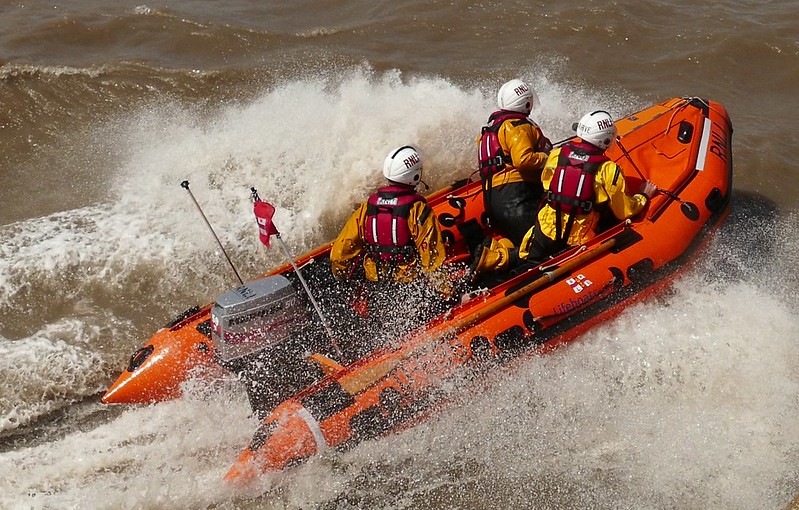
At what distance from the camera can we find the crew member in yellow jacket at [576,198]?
5.11 meters

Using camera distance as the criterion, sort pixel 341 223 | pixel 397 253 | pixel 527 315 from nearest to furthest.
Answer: pixel 397 253, pixel 527 315, pixel 341 223

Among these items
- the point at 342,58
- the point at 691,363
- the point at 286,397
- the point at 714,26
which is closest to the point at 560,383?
the point at 691,363


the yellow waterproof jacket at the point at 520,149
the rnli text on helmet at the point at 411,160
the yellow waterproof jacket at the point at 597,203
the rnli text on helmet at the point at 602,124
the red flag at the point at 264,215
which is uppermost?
the rnli text on helmet at the point at 411,160

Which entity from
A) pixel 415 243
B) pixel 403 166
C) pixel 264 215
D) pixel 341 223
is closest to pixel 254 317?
pixel 264 215

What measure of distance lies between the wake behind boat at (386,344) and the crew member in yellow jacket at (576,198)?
13cm

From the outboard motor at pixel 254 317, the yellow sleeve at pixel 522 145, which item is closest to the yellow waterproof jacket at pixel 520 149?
the yellow sleeve at pixel 522 145

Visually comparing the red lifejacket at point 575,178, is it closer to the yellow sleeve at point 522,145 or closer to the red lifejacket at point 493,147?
the yellow sleeve at point 522,145

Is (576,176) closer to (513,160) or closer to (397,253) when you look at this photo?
(513,160)

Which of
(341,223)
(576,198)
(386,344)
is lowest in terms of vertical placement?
(341,223)

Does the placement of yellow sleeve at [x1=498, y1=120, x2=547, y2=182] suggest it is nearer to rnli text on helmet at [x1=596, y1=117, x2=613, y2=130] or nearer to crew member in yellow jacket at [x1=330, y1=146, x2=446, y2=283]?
rnli text on helmet at [x1=596, y1=117, x2=613, y2=130]

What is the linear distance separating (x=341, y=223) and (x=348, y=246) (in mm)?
2363

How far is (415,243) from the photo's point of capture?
A: 4.82 m

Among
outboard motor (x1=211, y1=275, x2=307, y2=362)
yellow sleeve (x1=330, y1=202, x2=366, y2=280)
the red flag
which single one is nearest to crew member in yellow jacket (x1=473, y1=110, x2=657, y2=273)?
yellow sleeve (x1=330, y1=202, x2=366, y2=280)

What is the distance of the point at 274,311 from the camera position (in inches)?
192
